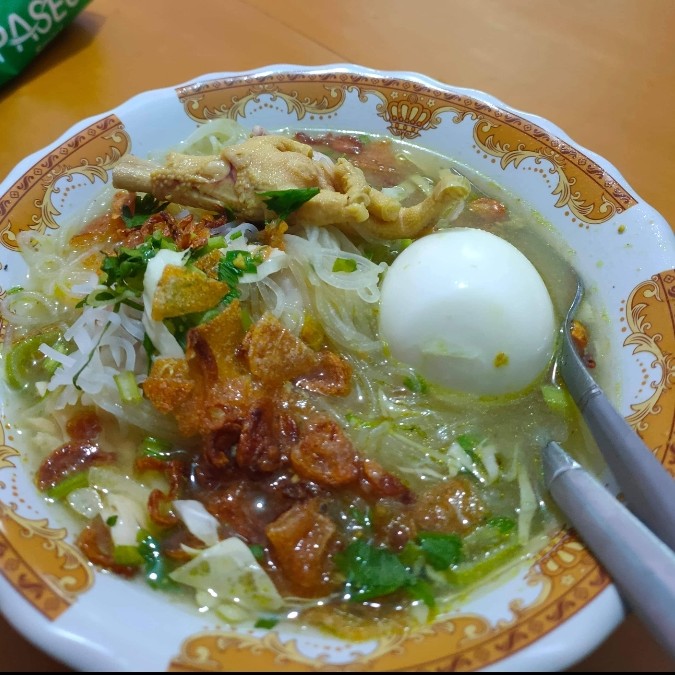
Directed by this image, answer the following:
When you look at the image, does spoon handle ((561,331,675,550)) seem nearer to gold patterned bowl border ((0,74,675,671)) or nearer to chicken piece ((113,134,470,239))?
gold patterned bowl border ((0,74,675,671))

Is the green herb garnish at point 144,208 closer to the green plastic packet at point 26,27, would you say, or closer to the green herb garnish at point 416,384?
the green herb garnish at point 416,384

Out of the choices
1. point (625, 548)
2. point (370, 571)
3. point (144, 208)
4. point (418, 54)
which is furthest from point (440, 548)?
point (418, 54)

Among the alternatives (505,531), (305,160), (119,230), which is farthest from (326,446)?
(119,230)

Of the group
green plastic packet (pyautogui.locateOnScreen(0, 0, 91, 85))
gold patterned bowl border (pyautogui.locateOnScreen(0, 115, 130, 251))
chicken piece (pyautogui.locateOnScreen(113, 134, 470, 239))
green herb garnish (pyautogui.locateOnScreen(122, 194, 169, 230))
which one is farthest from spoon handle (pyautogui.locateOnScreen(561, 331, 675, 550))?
green plastic packet (pyautogui.locateOnScreen(0, 0, 91, 85))

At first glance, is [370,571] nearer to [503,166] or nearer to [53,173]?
[503,166]

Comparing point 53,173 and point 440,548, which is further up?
point 53,173

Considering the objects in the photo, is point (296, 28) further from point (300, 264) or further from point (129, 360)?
point (129, 360)
